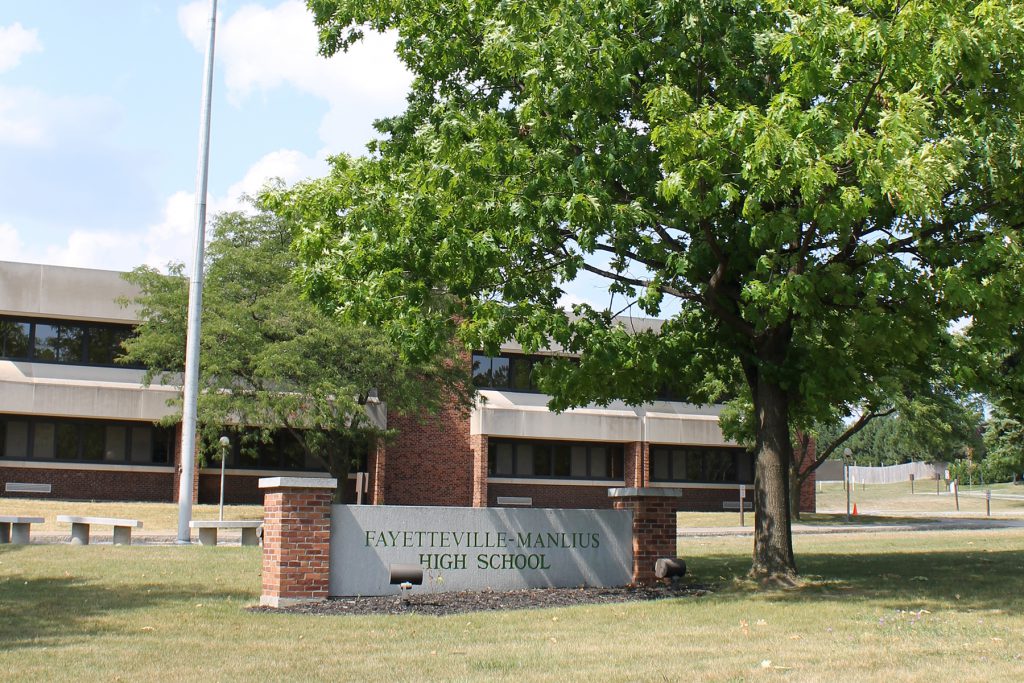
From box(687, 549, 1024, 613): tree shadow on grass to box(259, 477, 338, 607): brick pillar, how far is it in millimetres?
4990

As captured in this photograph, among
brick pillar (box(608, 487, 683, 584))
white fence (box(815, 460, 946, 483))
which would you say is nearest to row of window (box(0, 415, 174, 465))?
brick pillar (box(608, 487, 683, 584))

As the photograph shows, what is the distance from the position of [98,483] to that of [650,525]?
27.0 metres

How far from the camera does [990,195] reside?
43.4ft

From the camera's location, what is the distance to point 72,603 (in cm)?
1257

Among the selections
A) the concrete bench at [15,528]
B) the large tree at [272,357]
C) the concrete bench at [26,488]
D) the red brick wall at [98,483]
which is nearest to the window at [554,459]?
the large tree at [272,357]

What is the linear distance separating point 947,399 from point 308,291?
30.6m

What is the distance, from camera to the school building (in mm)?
35781

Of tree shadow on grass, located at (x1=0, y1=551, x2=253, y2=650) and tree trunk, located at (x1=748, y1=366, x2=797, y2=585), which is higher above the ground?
tree trunk, located at (x1=748, y1=366, x2=797, y2=585)

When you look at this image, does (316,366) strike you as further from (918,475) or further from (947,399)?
(918,475)

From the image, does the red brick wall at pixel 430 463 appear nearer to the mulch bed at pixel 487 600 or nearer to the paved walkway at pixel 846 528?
the paved walkway at pixel 846 528

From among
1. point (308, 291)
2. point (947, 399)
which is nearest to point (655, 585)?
point (308, 291)

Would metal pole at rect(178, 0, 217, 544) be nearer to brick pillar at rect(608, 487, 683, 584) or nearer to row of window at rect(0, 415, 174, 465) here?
brick pillar at rect(608, 487, 683, 584)

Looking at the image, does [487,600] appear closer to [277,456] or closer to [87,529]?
[87,529]

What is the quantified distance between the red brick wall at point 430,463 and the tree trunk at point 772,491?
23.9 meters
